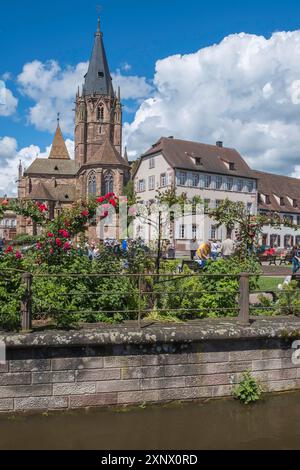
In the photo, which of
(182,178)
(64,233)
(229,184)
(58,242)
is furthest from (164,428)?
(229,184)

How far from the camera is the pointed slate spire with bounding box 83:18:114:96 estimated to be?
7894 cm

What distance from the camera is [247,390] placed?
694 centimetres

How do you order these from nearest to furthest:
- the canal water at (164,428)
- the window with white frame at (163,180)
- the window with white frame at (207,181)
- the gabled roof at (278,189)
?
1. the canal water at (164,428)
2. the window with white frame at (163,180)
3. the window with white frame at (207,181)
4. the gabled roof at (278,189)

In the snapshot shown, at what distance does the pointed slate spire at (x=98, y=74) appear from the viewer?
78.9 metres

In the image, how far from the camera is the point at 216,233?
49.8 meters

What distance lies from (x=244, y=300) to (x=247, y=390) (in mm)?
1416

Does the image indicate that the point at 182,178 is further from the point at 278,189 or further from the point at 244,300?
the point at 244,300

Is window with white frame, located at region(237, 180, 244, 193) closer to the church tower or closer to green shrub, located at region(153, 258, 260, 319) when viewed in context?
the church tower

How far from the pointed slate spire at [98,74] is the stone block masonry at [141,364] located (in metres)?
76.8

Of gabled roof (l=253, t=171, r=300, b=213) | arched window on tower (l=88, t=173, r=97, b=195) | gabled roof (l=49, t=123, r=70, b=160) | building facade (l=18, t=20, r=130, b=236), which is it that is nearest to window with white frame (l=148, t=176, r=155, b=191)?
gabled roof (l=253, t=171, r=300, b=213)

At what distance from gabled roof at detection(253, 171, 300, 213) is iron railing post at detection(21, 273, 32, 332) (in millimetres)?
50453

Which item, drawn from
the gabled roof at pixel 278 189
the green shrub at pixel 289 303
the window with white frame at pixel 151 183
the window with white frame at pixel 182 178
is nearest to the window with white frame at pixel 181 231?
the window with white frame at pixel 182 178

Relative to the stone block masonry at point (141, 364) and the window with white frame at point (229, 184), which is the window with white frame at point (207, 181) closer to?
the window with white frame at point (229, 184)
